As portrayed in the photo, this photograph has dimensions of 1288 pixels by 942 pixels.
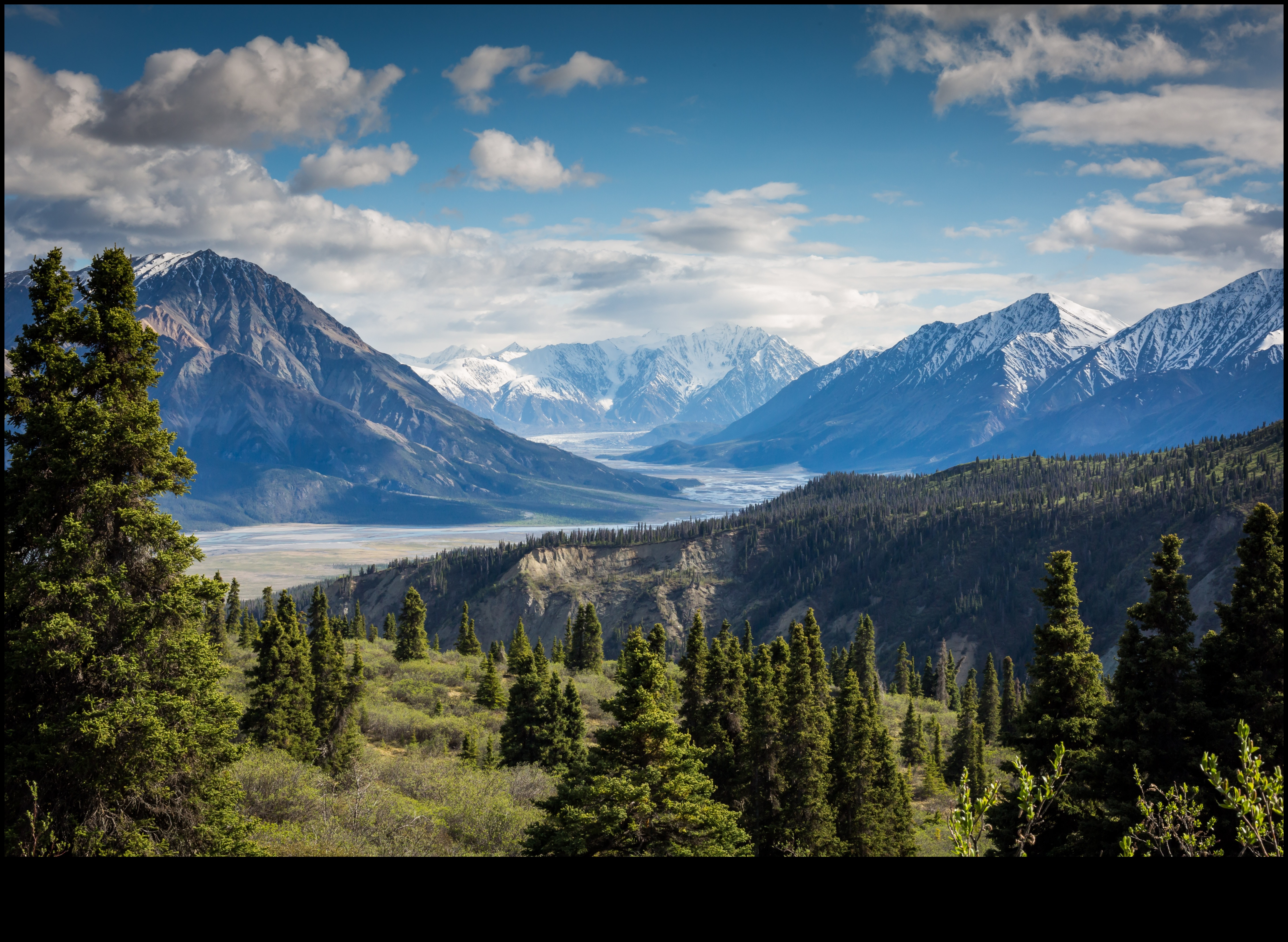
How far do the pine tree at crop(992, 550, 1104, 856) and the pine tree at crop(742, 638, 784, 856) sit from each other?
14073 mm

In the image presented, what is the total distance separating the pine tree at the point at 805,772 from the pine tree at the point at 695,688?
178 inches

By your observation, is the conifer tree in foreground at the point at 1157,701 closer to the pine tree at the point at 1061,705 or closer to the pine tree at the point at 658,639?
the pine tree at the point at 1061,705

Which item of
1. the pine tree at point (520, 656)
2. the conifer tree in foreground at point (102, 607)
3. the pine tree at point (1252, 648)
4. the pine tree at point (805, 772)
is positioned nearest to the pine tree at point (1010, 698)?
the pine tree at point (520, 656)

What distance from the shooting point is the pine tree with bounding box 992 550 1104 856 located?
22359 millimetres

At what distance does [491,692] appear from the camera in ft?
207

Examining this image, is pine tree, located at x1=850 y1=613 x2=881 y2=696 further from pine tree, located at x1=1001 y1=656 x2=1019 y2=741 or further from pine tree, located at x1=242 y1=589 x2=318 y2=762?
pine tree, located at x1=242 y1=589 x2=318 y2=762

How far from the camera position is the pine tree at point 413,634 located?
79875 millimetres

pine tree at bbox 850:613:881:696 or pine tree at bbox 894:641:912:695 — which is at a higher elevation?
pine tree at bbox 850:613:881:696

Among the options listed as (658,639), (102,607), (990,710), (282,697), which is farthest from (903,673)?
(102,607)

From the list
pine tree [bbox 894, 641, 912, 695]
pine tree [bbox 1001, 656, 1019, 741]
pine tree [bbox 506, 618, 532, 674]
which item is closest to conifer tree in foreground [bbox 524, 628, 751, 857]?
pine tree [bbox 506, 618, 532, 674]

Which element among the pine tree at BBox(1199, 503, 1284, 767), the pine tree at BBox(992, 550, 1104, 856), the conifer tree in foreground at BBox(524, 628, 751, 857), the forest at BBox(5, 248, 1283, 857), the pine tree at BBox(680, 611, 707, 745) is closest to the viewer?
the forest at BBox(5, 248, 1283, 857)

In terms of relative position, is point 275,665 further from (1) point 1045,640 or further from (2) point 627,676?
(1) point 1045,640

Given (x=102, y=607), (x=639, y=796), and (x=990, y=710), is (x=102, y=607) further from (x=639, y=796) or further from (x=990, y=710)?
(x=990, y=710)
